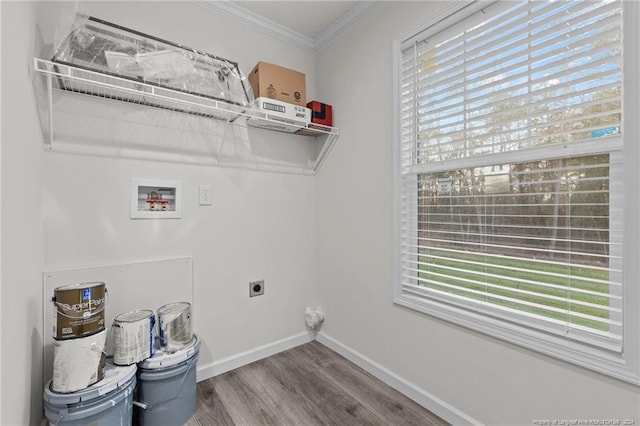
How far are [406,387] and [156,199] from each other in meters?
1.82

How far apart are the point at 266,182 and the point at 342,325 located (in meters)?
1.20

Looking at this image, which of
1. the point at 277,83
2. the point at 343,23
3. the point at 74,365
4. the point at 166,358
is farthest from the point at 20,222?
the point at 343,23

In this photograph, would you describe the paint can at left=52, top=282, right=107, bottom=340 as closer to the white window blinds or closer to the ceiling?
the white window blinds

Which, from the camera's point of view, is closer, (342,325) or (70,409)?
(70,409)

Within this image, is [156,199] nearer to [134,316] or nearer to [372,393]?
[134,316]

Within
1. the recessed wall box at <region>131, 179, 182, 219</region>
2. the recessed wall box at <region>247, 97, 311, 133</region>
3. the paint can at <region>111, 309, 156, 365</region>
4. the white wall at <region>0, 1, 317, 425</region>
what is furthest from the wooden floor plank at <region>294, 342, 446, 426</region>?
the recessed wall box at <region>247, 97, 311, 133</region>

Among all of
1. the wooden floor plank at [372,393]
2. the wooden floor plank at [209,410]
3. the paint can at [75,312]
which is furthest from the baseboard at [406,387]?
the paint can at [75,312]

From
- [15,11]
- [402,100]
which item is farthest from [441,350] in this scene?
[15,11]

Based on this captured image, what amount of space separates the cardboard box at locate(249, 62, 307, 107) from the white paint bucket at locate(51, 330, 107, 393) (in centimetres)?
157

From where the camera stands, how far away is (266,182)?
83.1 inches

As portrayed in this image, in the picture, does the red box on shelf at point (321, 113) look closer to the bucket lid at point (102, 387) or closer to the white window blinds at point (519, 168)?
the white window blinds at point (519, 168)

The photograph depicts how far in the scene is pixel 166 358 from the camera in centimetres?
142

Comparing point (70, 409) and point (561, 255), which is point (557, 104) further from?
point (70, 409)

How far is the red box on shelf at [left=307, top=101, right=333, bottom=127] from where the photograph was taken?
6.80 ft
